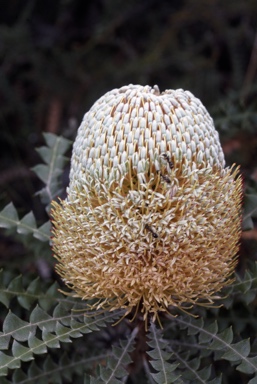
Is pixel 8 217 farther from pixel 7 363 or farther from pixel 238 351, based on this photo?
pixel 238 351

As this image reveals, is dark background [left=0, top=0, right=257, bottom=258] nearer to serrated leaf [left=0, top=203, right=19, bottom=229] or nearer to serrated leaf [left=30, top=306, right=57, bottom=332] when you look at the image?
serrated leaf [left=0, top=203, right=19, bottom=229]

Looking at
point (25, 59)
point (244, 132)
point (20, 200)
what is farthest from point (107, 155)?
point (25, 59)

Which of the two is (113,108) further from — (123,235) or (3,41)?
(3,41)

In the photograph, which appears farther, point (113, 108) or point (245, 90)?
point (245, 90)

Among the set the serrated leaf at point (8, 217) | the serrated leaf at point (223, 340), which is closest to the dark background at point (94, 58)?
the serrated leaf at point (8, 217)

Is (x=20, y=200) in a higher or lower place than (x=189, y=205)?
lower

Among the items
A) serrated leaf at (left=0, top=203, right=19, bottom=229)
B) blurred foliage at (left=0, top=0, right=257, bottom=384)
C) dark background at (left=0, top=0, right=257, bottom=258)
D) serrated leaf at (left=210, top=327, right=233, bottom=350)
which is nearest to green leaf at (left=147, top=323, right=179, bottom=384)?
serrated leaf at (left=210, top=327, right=233, bottom=350)

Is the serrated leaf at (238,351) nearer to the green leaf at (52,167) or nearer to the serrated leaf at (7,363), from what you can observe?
the serrated leaf at (7,363)
